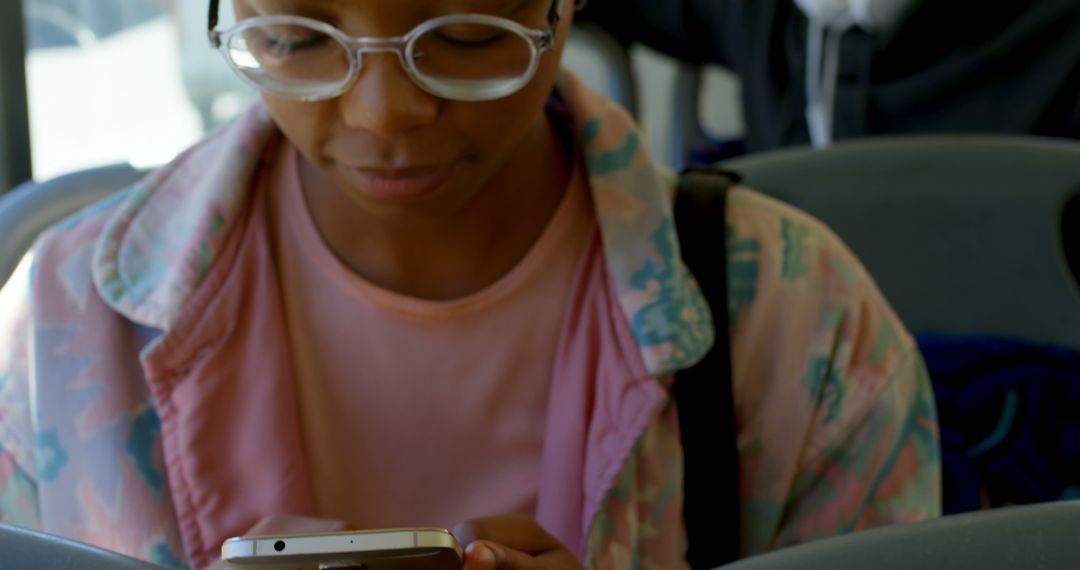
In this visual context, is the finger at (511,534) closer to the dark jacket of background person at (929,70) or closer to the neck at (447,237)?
the neck at (447,237)

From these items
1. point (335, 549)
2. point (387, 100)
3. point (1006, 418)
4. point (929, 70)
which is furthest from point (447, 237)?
point (929, 70)

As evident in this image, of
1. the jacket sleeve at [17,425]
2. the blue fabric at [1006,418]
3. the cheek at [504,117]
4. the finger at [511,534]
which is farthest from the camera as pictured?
the blue fabric at [1006,418]

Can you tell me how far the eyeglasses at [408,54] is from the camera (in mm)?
846

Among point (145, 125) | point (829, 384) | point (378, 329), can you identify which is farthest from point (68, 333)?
point (145, 125)

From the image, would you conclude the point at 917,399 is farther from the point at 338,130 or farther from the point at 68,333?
the point at 68,333

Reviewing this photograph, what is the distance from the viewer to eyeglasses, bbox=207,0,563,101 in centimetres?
85

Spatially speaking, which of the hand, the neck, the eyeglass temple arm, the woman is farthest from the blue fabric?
the eyeglass temple arm

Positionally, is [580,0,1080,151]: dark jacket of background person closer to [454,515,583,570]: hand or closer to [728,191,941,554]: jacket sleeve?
[728,191,941,554]: jacket sleeve

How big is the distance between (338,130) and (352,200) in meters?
0.14

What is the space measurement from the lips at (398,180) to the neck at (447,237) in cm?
11

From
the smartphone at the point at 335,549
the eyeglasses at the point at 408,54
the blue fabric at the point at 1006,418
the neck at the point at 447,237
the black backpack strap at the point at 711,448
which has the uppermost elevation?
the eyeglasses at the point at 408,54

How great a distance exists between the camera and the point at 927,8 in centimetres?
195

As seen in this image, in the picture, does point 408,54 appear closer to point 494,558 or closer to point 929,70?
point 494,558

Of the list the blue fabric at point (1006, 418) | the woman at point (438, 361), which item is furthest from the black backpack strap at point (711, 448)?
the blue fabric at point (1006, 418)
